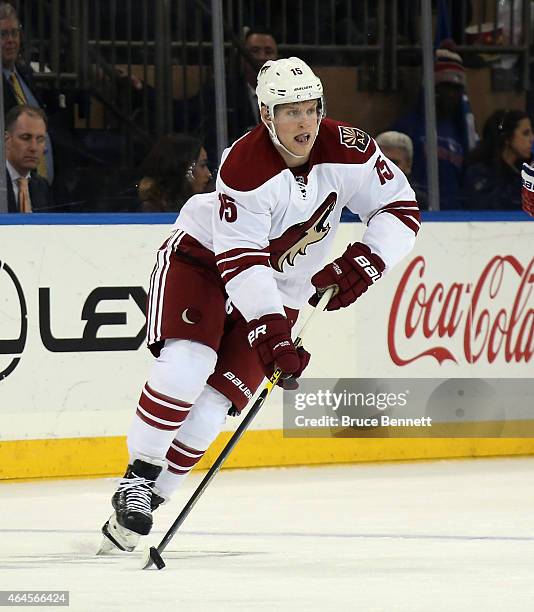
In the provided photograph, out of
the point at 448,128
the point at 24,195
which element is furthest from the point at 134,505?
the point at 448,128

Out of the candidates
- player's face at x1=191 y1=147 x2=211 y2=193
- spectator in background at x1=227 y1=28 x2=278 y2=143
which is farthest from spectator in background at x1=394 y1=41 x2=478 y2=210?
player's face at x1=191 y1=147 x2=211 y2=193

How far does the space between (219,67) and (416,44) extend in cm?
88

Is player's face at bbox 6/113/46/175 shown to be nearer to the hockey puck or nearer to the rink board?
the rink board

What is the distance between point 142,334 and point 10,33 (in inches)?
49.0

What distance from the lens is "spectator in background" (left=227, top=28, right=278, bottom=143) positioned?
6.60 metres

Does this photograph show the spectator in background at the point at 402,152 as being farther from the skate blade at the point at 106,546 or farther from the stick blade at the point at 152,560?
the stick blade at the point at 152,560

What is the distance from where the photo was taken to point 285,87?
4.16 meters

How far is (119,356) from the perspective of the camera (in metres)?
6.29

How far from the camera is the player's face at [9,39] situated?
20.1ft

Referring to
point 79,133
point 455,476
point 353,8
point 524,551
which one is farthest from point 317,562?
point 353,8

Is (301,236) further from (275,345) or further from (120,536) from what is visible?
(120,536)

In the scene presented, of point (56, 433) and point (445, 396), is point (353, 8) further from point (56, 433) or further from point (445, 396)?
point (56, 433)

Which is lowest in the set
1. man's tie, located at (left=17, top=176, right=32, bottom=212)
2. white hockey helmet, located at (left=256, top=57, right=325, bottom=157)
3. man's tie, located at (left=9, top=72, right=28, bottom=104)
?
man's tie, located at (left=17, top=176, right=32, bottom=212)

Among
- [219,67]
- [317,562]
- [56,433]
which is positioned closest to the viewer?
[317,562]
